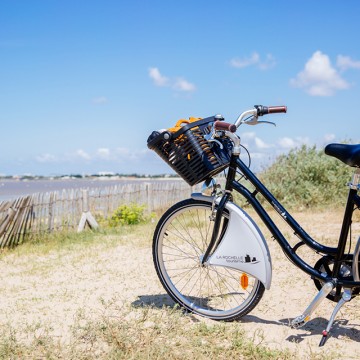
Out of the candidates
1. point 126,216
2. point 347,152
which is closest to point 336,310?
point 347,152

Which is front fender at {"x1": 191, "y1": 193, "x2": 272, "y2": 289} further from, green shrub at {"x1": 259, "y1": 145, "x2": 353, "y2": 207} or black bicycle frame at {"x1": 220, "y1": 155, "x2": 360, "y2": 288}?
green shrub at {"x1": 259, "y1": 145, "x2": 353, "y2": 207}

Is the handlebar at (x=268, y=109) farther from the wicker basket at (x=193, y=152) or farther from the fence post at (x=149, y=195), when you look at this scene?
the fence post at (x=149, y=195)

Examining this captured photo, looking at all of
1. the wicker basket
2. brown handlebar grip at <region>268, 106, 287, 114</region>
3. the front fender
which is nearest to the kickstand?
the front fender

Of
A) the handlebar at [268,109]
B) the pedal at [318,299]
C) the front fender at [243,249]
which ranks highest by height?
the handlebar at [268,109]

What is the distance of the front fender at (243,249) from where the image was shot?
3439 millimetres

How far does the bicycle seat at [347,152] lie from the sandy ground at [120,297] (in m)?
1.18

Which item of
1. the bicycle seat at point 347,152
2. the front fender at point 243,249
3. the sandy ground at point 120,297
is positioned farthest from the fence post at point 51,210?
the bicycle seat at point 347,152

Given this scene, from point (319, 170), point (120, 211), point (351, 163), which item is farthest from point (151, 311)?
point (319, 170)

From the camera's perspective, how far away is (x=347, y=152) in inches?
118

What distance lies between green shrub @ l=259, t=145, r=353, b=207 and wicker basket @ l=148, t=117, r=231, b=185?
8.08 meters

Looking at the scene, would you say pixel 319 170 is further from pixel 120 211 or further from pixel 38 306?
pixel 38 306

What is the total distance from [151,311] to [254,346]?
991 millimetres

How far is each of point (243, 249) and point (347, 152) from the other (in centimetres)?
101

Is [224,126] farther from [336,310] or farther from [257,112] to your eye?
[336,310]
